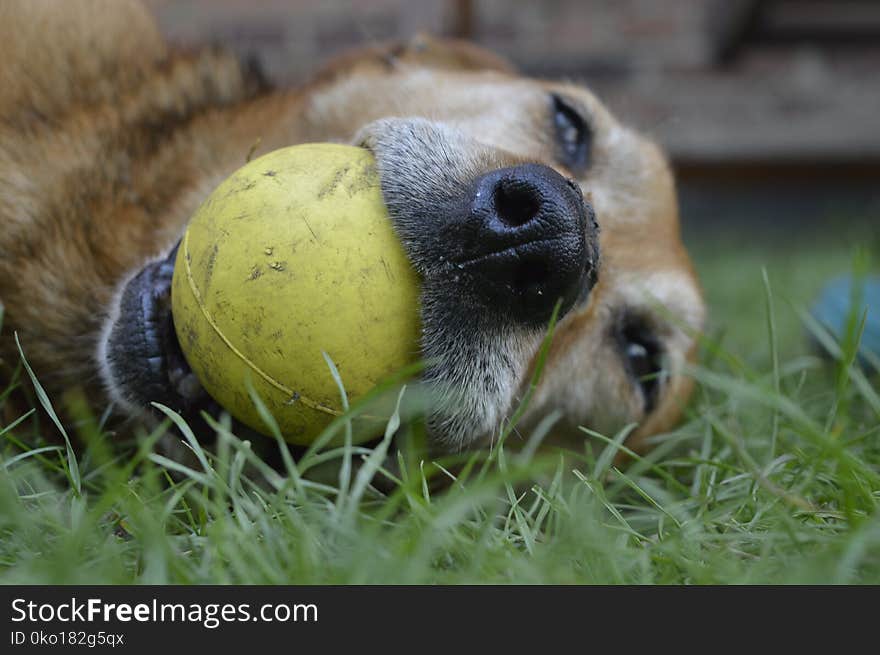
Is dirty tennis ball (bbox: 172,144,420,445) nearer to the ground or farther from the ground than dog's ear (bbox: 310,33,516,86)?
nearer to the ground

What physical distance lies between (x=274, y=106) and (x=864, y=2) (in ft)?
17.0

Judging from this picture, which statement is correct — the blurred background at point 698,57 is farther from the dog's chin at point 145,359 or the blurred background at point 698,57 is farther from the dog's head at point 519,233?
the dog's chin at point 145,359

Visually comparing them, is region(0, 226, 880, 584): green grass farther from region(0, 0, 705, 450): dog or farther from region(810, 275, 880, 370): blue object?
region(810, 275, 880, 370): blue object

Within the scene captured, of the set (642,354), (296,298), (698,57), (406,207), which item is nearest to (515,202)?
(406,207)

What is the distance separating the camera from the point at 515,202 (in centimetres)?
162

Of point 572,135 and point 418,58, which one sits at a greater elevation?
point 418,58

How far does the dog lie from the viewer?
1.64 m

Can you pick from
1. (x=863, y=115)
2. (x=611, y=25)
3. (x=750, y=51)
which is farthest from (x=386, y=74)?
(x=863, y=115)

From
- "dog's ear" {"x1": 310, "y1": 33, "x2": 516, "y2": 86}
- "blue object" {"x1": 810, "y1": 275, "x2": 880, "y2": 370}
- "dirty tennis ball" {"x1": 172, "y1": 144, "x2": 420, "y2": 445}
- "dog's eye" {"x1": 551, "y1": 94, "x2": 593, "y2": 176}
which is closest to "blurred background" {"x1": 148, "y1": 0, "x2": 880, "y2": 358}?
"blue object" {"x1": 810, "y1": 275, "x2": 880, "y2": 370}

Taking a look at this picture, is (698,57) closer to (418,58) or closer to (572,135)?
(418,58)

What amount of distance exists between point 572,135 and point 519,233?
110 centimetres

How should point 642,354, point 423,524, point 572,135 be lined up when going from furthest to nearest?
point 572,135, point 642,354, point 423,524
